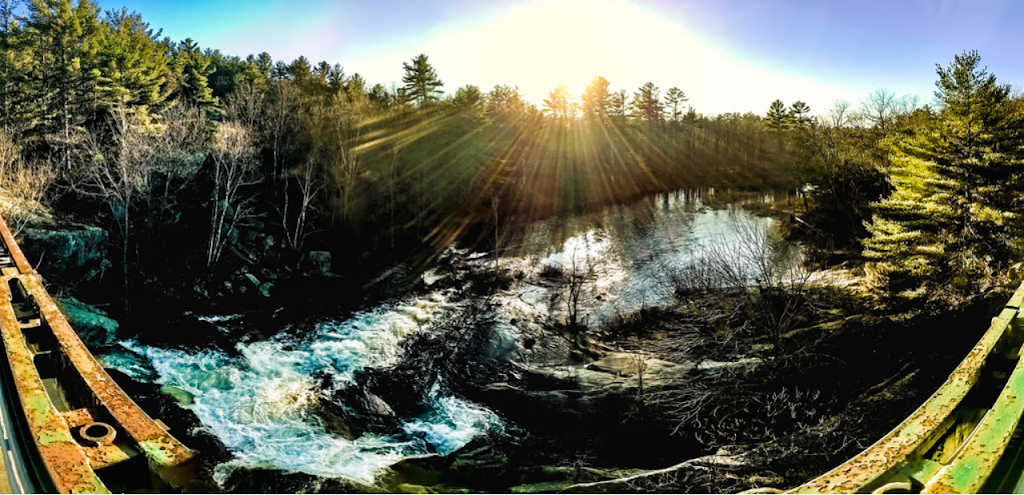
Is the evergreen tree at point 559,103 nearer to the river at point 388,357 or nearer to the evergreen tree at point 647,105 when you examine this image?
the evergreen tree at point 647,105

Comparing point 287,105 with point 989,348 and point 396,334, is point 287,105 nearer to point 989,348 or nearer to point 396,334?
point 396,334

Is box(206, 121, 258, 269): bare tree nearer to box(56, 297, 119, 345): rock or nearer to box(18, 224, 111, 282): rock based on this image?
box(18, 224, 111, 282): rock

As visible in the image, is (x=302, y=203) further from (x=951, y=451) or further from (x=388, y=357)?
(x=951, y=451)

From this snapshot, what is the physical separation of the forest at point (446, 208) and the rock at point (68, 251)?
209 mm

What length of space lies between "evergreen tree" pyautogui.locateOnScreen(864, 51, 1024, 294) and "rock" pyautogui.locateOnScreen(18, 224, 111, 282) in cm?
3448

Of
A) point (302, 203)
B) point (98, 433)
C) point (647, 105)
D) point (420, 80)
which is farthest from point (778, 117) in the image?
point (98, 433)

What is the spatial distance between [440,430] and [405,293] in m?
14.9

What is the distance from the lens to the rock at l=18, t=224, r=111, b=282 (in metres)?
23.7

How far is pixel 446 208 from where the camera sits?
4838cm

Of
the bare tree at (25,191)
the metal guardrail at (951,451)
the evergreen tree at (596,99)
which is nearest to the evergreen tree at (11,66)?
the bare tree at (25,191)

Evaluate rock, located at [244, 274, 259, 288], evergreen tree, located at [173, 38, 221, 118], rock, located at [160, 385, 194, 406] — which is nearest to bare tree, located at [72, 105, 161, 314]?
rock, located at [244, 274, 259, 288]

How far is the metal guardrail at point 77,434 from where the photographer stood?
3.32m

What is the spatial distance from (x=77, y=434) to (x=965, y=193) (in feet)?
79.0

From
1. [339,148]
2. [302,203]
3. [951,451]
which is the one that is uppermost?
[339,148]
